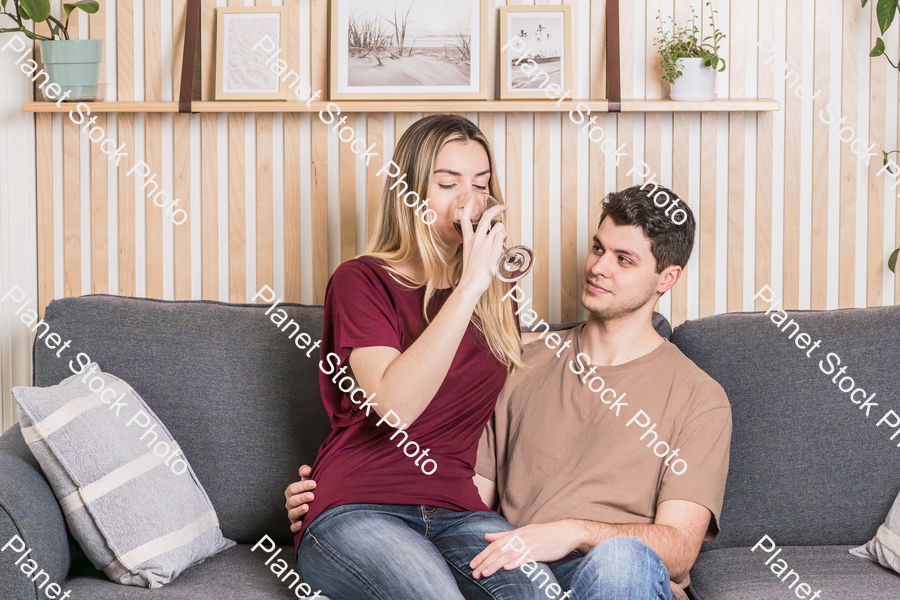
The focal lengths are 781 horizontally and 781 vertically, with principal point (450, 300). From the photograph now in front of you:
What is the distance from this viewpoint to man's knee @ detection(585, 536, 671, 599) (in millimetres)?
1334

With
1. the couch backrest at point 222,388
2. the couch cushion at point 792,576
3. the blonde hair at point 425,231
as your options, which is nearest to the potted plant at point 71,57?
the couch backrest at point 222,388

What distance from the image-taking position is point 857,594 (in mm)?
1549

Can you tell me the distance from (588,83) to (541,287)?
0.59m

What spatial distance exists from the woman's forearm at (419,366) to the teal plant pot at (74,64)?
1.28 metres

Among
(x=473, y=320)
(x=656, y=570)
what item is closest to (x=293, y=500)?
(x=473, y=320)

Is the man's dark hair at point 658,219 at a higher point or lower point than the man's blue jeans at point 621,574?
higher

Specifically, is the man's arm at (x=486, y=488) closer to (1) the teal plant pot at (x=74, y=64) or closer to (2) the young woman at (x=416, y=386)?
(2) the young woman at (x=416, y=386)

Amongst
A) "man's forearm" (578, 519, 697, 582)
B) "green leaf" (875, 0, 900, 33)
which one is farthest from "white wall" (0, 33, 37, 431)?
"green leaf" (875, 0, 900, 33)

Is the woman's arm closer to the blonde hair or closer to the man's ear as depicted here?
the blonde hair

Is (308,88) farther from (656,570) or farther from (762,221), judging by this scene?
(656,570)

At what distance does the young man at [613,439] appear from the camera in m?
1.52

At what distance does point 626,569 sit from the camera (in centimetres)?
135

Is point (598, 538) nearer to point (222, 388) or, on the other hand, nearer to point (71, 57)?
point (222, 388)

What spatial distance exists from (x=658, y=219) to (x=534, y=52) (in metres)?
0.67
